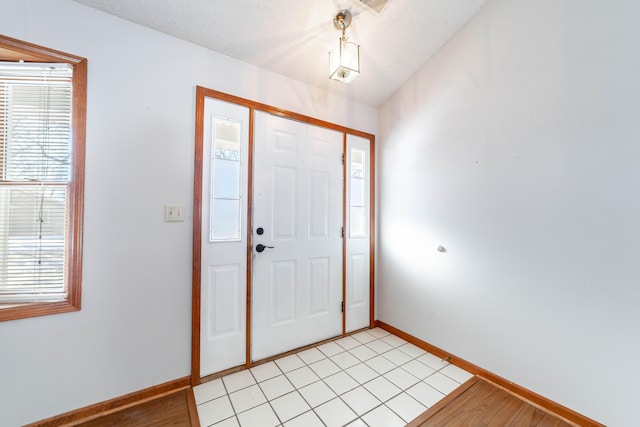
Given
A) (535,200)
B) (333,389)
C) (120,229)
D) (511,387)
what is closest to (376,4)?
(535,200)

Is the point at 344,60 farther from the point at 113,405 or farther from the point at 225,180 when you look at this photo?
the point at 113,405

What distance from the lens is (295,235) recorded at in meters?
2.30

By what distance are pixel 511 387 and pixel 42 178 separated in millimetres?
3292

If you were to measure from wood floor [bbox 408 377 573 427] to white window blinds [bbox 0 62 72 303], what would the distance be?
2.33 meters

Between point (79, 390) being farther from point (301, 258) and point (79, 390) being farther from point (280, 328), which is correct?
point (301, 258)

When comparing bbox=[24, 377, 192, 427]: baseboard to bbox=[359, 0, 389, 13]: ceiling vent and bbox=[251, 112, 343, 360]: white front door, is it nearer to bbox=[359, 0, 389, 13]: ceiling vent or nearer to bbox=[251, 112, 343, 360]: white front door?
bbox=[251, 112, 343, 360]: white front door

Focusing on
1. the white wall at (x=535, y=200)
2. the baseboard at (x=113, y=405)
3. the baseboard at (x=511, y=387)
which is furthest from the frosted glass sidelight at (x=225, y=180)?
the baseboard at (x=511, y=387)

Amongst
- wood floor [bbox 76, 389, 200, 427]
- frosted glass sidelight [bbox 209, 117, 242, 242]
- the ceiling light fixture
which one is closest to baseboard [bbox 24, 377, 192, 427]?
wood floor [bbox 76, 389, 200, 427]

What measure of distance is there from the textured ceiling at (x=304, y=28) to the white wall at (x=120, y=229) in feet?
0.45

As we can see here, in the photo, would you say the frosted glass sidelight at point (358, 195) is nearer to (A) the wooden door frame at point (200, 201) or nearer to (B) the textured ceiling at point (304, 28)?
(A) the wooden door frame at point (200, 201)

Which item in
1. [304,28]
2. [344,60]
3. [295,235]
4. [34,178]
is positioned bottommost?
[295,235]

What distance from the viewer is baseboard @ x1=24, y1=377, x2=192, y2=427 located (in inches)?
56.2

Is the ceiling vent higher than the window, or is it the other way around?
the ceiling vent

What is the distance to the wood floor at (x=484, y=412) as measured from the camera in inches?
59.5
